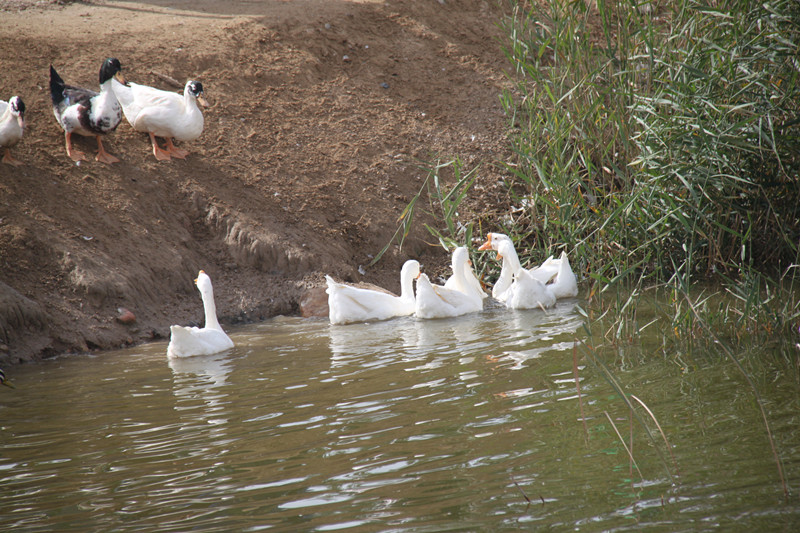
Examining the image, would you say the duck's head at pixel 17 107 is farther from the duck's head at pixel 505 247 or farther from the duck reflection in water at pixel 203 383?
the duck's head at pixel 505 247

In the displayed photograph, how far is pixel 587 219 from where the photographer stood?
776cm

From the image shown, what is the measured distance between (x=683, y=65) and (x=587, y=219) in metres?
2.25

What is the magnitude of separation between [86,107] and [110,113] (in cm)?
31

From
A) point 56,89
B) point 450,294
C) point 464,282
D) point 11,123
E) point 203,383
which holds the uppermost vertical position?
point 56,89

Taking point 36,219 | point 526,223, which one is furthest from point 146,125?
point 526,223

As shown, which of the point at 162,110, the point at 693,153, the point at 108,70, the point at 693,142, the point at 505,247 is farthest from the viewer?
the point at 162,110

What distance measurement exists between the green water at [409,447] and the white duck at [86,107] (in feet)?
13.6

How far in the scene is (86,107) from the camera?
9.23 metres

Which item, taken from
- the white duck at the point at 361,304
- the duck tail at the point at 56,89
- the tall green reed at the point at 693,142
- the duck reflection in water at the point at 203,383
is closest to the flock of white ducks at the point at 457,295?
the white duck at the point at 361,304

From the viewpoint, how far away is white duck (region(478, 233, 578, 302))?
8.13m

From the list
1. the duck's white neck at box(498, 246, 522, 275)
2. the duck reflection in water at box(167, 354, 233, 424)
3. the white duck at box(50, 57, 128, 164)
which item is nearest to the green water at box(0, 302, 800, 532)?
the duck reflection in water at box(167, 354, 233, 424)

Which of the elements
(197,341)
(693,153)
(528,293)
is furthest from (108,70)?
(693,153)

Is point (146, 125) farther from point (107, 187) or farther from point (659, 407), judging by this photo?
point (659, 407)

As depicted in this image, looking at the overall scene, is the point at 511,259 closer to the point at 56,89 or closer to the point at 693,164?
the point at 693,164
